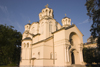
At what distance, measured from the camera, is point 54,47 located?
55.0 ft

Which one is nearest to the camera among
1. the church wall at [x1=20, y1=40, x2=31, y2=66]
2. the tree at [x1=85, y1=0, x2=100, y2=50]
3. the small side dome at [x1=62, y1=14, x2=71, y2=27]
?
the tree at [x1=85, y1=0, x2=100, y2=50]

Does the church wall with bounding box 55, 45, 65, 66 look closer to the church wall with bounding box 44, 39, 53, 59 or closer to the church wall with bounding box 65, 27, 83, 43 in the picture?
the church wall with bounding box 44, 39, 53, 59

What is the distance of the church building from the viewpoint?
15.0 metres

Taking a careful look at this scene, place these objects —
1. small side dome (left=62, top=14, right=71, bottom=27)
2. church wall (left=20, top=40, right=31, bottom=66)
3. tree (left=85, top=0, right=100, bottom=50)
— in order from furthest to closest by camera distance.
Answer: small side dome (left=62, top=14, right=71, bottom=27) < church wall (left=20, top=40, right=31, bottom=66) < tree (left=85, top=0, right=100, bottom=50)

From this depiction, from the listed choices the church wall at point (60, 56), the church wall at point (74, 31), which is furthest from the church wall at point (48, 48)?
the church wall at point (74, 31)

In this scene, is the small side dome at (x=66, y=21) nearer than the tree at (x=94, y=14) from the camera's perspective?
No

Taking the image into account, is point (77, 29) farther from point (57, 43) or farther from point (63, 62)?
point (63, 62)

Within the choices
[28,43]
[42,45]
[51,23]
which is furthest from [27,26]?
[42,45]

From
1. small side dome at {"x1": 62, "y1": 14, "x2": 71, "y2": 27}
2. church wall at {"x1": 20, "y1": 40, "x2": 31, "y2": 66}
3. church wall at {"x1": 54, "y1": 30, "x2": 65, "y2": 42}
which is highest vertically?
small side dome at {"x1": 62, "y1": 14, "x2": 71, "y2": 27}

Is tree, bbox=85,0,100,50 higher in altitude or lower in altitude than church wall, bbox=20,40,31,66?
higher

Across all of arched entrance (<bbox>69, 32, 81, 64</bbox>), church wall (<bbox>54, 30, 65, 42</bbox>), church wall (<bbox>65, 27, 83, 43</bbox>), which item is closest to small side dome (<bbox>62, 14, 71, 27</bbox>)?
church wall (<bbox>65, 27, 83, 43</bbox>)

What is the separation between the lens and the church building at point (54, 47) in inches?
589

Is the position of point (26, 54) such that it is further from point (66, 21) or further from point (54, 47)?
point (66, 21)

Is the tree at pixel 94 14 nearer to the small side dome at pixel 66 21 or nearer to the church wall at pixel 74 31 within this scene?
the church wall at pixel 74 31
